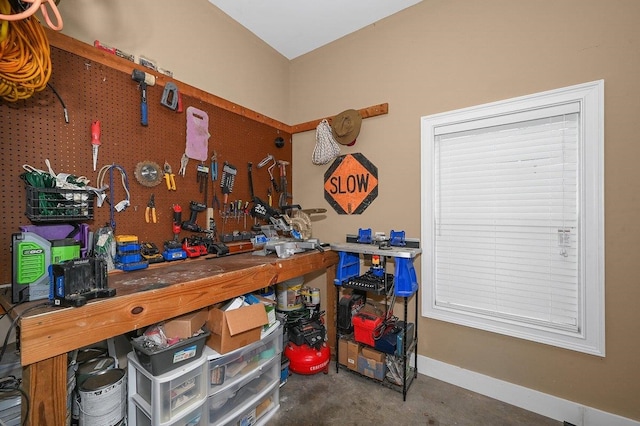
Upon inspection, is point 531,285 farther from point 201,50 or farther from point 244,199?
point 201,50

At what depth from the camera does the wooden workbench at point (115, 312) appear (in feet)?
2.80

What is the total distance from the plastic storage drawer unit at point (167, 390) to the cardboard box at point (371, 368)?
122cm

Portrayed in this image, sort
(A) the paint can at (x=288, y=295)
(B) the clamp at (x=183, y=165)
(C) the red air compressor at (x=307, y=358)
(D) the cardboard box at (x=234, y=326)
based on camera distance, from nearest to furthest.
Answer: (D) the cardboard box at (x=234, y=326) → (B) the clamp at (x=183, y=165) → (C) the red air compressor at (x=307, y=358) → (A) the paint can at (x=288, y=295)

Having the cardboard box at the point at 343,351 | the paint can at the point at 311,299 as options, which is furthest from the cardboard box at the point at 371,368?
the paint can at the point at 311,299

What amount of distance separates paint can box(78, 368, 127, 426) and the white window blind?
2231 millimetres

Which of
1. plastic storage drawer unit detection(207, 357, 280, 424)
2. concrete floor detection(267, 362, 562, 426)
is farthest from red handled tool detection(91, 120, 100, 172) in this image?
concrete floor detection(267, 362, 562, 426)

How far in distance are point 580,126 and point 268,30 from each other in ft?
8.73

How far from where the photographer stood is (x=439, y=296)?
220cm

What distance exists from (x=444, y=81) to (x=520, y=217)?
122cm

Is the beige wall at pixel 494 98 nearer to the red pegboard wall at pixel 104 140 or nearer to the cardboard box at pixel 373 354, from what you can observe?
the cardboard box at pixel 373 354

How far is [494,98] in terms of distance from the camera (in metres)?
1.94

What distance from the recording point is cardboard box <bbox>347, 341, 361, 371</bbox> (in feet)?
7.00

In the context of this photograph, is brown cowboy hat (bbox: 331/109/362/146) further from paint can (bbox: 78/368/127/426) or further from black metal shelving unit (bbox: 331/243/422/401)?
paint can (bbox: 78/368/127/426)

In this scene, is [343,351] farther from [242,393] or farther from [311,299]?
[242,393]
